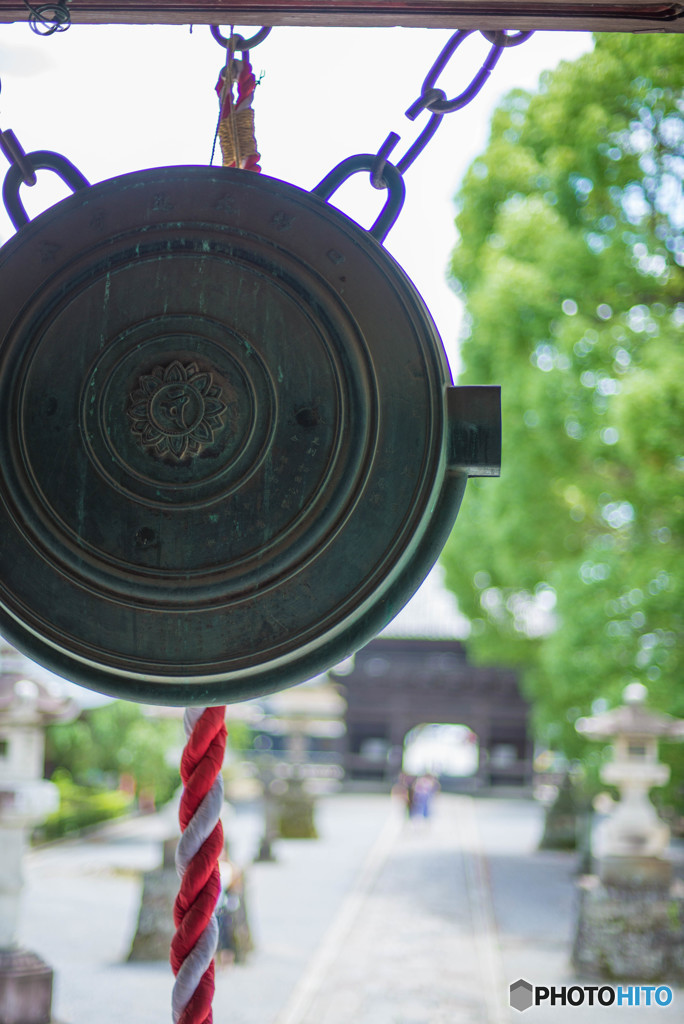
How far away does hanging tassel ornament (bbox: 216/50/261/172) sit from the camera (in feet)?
5.24

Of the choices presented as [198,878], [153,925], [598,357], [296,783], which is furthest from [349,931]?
[198,878]

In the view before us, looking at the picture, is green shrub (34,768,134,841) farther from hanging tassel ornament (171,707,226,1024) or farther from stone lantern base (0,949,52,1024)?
hanging tassel ornament (171,707,226,1024)

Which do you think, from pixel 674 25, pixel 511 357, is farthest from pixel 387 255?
pixel 511 357

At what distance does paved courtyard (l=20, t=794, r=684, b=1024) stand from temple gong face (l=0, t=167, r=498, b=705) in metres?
6.46

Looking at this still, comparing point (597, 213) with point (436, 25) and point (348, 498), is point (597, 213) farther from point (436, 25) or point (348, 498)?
point (348, 498)

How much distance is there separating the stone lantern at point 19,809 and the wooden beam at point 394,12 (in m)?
6.05

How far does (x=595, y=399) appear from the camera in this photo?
30.3ft

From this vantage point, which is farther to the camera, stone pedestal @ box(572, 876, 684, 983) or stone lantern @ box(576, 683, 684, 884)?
stone lantern @ box(576, 683, 684, 884)

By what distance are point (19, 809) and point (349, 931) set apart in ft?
14.9

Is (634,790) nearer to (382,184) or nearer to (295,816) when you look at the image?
(295,816)

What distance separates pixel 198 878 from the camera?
4.40 feet

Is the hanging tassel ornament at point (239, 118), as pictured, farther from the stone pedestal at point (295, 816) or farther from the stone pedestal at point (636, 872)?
the stone pedestal at point (295, 816)

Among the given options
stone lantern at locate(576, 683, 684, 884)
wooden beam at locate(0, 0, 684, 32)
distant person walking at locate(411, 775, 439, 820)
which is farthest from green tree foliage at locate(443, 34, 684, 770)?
distant person walking at locate(411, 775, 439, 820)

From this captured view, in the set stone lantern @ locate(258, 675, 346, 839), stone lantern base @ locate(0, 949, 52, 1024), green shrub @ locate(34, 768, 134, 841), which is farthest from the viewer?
stone lantern @ locate(258, 675, 346, 839)
